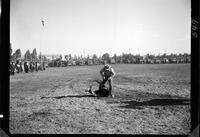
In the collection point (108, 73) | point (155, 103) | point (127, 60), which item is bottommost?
point (155, 103)

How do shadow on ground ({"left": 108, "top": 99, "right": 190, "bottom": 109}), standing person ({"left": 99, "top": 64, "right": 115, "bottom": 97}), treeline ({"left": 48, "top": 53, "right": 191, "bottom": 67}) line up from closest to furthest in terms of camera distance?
shadow on ground ({"left": 108, "top": 99, "right": 190, "bottom": 109}), standing person ({"left": 99, "top": 64, "right": 115, "bottom": 97}), treeline ({"left": 48, "top": 53, "right": 191, "bottom": 67})

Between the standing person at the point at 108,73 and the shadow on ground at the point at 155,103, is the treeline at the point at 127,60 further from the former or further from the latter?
the shadow on ground at the point at 155,103

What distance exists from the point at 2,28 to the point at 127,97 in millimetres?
6180

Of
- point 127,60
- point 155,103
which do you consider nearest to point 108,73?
point 155,103

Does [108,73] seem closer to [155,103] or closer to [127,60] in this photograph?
[155,103]

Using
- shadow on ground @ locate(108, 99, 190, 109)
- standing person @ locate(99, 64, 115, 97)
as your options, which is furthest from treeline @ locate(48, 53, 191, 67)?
shadow on ground @ locate(108, 99, 190, 109)

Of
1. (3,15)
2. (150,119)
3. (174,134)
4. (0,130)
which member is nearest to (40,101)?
(0,130)

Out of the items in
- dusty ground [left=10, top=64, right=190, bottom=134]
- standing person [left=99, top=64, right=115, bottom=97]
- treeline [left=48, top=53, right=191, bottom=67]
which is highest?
treeline [left=48, top=53, right=191, bottom=67]

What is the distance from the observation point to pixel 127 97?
9086 mm

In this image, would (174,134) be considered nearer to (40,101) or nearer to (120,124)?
(120,124)

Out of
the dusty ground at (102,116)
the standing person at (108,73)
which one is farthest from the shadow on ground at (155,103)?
the standing person at (108,73)

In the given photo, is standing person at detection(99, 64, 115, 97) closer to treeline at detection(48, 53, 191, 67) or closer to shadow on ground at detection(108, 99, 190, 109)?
shadow on ground at detection(108, 99, 190, 109)

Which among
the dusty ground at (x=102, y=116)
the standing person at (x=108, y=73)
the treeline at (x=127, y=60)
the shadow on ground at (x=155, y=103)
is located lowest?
the dusty ground at (x=102, y=116)

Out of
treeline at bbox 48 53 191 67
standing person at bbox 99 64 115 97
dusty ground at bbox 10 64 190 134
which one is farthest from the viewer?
treeline at bbox 48 53 191 67
